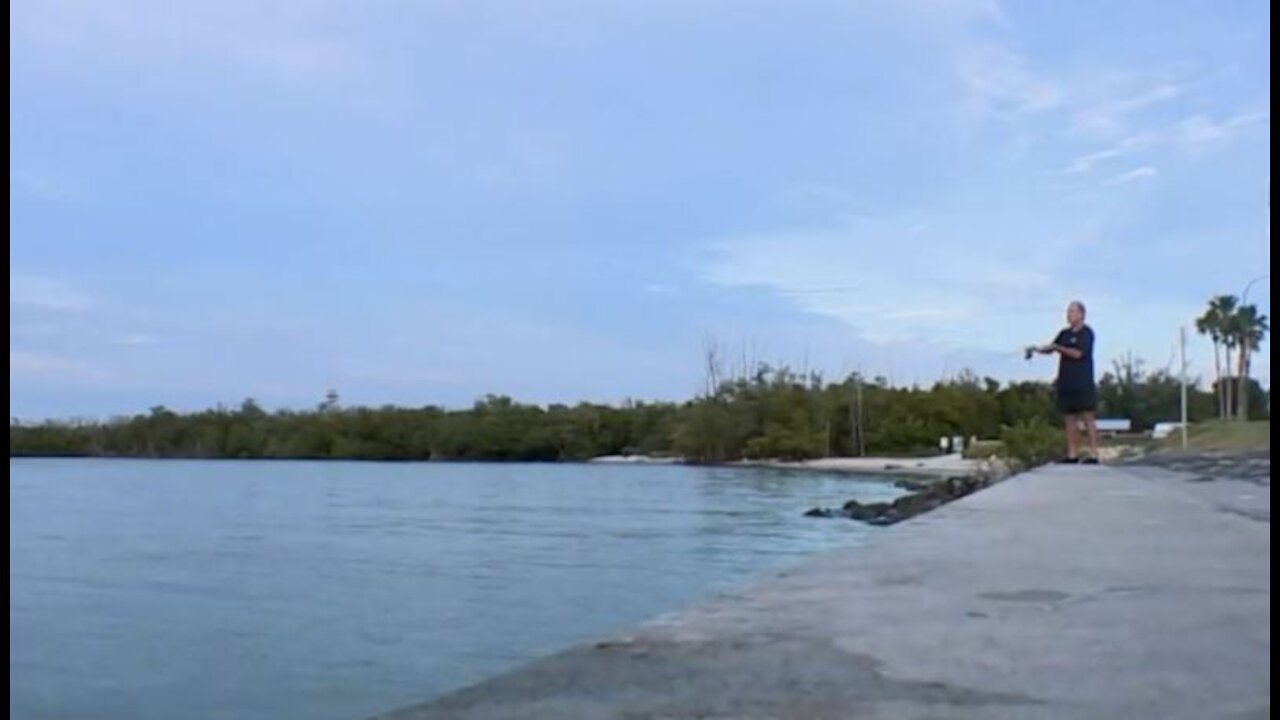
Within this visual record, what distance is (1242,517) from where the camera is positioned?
21.3 feet

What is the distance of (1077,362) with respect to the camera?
11211mm

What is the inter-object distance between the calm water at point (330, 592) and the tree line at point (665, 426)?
44.7m

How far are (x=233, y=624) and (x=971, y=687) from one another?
428 inches

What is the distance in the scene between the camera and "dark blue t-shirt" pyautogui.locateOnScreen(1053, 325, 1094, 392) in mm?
11125

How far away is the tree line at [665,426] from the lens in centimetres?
8175

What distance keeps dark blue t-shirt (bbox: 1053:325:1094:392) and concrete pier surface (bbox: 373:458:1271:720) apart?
5.88 metres

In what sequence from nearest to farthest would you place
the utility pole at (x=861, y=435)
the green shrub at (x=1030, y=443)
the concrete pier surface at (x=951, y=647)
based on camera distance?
the concrete pier surface at (x=951, y=647) < the green shrub at (x=1030, y=443) < the utility pole at (x=861, y=435)

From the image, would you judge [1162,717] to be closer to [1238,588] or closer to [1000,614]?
[1000,614]

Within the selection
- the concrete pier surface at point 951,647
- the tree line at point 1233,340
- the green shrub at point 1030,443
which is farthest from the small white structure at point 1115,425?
the concrete pier surface at point 951,647

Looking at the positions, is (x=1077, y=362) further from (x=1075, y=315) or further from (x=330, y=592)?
(x=330, y=592)

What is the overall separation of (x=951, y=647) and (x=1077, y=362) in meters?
8.55

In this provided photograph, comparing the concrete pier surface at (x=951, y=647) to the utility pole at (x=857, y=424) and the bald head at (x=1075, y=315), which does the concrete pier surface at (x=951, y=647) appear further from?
the utility pole at (x=857, y=424)

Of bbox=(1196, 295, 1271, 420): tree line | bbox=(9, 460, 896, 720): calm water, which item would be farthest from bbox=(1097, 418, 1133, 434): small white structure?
bbox=(9, 460, 896, 720): calm water

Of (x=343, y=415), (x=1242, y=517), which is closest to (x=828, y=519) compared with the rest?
(x=1242, y=517)
